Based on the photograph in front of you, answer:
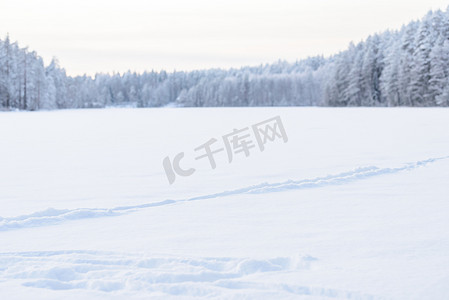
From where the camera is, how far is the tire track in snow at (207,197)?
5484 mm

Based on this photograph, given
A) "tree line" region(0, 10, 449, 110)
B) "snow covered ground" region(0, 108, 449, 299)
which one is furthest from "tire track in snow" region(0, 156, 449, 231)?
"tree line" region(0, 10, 449, 110)

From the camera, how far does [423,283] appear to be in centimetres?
337

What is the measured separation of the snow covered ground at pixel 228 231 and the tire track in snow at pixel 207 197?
0.07 ft

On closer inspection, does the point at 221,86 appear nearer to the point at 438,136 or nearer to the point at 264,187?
the point at 438,136

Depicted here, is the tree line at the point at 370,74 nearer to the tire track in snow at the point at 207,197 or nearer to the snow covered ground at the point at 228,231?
the tire track in snow at the point at 207,197

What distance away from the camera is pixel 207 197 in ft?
23.1

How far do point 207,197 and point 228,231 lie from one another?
2110 millimetres

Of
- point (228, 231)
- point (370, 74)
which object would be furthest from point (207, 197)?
point (370, 74)

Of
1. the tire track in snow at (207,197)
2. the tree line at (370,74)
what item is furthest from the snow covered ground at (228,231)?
the tree line at (370,74)

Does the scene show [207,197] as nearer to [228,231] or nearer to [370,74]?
[228,231]

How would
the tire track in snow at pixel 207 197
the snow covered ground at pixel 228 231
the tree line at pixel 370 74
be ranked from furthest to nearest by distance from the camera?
the tree line at pixel 370 74 < the tire track in snow at pixel 207 197 < the snow covered ground at pixel 228 231

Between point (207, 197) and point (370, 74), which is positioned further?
point (370, 74)

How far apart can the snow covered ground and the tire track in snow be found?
2 centimetres

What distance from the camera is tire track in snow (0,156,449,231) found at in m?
5.48
